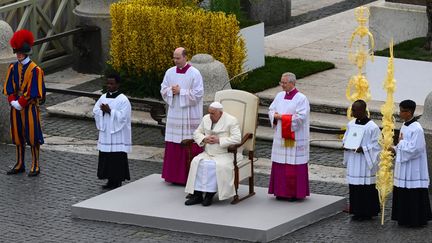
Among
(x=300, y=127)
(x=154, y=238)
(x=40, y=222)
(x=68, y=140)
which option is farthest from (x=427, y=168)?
(x=68, y=140)

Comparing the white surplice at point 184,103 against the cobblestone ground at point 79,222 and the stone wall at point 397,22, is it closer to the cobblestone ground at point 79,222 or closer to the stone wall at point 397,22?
the cobblestone ground at point 79,222

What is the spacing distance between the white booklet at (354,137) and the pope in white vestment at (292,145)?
0.61 metres

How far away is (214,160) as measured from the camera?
16703 millimetres

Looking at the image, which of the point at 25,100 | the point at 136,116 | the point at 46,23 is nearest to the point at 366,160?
the point at 25,100

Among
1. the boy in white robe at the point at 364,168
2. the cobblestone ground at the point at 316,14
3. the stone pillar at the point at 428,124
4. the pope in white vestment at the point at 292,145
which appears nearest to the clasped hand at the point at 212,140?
the pope in white vestment at the point at 292,145

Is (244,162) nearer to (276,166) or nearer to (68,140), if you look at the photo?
(276,166)

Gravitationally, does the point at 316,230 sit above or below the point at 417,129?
below

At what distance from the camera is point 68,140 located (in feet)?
67.2

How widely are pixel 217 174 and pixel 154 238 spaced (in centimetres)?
122

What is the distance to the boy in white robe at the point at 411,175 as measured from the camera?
52.5 feet

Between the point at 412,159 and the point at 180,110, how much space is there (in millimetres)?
3189

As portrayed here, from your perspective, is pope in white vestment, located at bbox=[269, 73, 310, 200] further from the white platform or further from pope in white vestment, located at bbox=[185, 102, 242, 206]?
pope in white vestment, located at bbox=[185, 102, 242, 206]

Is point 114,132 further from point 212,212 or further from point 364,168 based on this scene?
point 364,168

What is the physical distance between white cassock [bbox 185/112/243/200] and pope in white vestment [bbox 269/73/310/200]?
1.75ft
